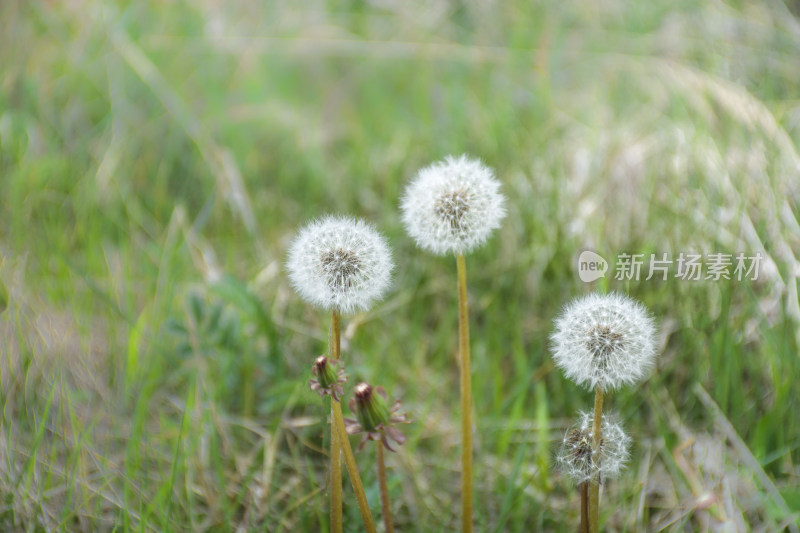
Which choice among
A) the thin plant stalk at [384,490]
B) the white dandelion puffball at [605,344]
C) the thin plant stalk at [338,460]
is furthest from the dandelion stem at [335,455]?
the white dandelion puffball at [605,344]

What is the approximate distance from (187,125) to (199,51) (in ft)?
3.36

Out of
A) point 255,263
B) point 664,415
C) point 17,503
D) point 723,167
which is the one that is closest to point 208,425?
point 17,503

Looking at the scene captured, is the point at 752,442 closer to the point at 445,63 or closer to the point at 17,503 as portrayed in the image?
the point at 17,503

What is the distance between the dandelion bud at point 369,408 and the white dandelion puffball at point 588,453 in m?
0.46

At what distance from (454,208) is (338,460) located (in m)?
0.71

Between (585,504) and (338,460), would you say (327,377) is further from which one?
(585,504)

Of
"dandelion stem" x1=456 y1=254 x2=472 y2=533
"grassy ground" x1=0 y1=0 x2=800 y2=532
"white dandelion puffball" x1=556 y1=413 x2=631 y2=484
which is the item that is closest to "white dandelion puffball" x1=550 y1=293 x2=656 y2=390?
"white dandelion puffball" x1=556 y1=413 x2=631 y2=484

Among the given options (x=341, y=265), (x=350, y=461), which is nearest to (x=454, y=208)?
(x=341, y=265)

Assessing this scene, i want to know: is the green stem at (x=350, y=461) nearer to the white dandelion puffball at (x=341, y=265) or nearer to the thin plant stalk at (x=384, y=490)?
the thin plant stalk at (x=384, y=490)

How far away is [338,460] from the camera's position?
1.69 m

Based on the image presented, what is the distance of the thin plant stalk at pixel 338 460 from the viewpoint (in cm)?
161

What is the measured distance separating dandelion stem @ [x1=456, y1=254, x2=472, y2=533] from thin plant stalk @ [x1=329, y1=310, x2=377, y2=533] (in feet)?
0.89

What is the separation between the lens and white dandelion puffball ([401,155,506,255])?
179 centimetres

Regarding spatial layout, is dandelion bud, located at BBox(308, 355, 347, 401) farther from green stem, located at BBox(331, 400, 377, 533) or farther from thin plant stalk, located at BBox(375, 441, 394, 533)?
thin plant stalk, located at BBox(375, 441, 394, 533)
